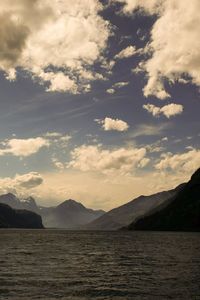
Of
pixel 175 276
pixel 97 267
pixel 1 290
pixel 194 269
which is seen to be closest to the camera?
pixel 1 290

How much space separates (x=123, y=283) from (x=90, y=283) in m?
3.97

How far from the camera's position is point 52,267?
217ft

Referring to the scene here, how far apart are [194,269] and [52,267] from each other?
2183 cm

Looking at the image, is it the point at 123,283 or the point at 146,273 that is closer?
the point at 123,283

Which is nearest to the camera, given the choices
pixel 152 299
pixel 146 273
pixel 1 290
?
pixel 152 299

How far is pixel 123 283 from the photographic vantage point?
5088cm

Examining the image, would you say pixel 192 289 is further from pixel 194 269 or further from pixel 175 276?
pixel 194 269

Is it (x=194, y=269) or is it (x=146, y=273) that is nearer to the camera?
→ (x=146, y=273)

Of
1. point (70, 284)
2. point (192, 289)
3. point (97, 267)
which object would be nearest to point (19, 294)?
point (70, 284)

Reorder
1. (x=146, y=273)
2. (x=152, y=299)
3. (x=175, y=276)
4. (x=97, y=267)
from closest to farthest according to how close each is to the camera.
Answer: (x=152, y=299)
(x=175, y=276)
(x=146, y=273)
(x=97, y=267)

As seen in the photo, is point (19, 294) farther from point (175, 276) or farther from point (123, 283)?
point (175, 276)

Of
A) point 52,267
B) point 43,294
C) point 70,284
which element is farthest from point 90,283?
point 52,267

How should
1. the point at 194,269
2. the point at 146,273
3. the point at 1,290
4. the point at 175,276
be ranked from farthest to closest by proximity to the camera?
the point at 194,269
the point at 146,273
the point at 175,276
the point at 1,290

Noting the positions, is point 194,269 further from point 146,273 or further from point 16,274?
point 16,274
